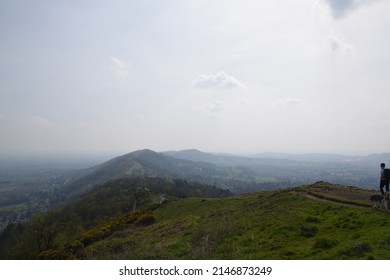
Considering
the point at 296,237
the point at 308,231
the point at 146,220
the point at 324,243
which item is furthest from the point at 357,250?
the point at 146,220

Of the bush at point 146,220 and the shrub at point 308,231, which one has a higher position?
the shrub at point 308,231

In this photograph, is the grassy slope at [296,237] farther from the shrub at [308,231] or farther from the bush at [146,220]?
the bush at [146,220]

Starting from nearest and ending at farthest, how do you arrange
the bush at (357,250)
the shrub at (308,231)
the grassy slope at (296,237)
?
Result: the bush at (357,250) → the grassy slope at (296,237) → the shrub at (308,231)

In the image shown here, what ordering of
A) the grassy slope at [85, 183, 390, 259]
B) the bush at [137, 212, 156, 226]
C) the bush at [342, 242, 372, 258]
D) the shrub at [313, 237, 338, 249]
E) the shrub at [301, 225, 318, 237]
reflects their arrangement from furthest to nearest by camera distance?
the bush at [137, 212, 156, 226] < the shrub at [301, 225, 318, 237] < the shrub at [313, 237, 338, 249] < the grassy slope at [85, 183, 390, 259] < the bush at [342, 242, 372, 258]

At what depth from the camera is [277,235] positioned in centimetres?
2408

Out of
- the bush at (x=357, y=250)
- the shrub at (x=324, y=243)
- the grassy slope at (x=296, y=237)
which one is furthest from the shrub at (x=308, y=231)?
the bush at (x=357, y=250)

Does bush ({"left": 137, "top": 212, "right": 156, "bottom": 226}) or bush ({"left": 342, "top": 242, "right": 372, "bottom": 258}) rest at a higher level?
bush ({"left": 342, "top": 242, "right": 372, "bottom": 258})

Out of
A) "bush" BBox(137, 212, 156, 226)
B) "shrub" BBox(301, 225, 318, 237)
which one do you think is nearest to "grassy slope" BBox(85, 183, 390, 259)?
"shrub" BBox(301, 225, 318, 237)

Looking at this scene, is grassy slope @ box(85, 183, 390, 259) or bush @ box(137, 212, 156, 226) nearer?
grassy slope @ box(85, 183, 390, 259)

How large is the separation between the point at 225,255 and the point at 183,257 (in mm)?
4051

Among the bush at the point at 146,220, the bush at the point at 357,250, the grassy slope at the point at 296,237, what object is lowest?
the bush at the point at 146,220

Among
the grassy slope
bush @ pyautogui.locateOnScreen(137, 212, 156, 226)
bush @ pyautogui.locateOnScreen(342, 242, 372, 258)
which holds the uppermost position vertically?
bush @ pyautogui.locateOnScreen(342, 242, 372, 258)

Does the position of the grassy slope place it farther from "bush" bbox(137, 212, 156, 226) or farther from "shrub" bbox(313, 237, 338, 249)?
"bush" bbox(137, 212, 156, 226)

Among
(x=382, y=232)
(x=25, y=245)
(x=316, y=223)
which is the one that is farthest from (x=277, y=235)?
(x=25, y=245)
